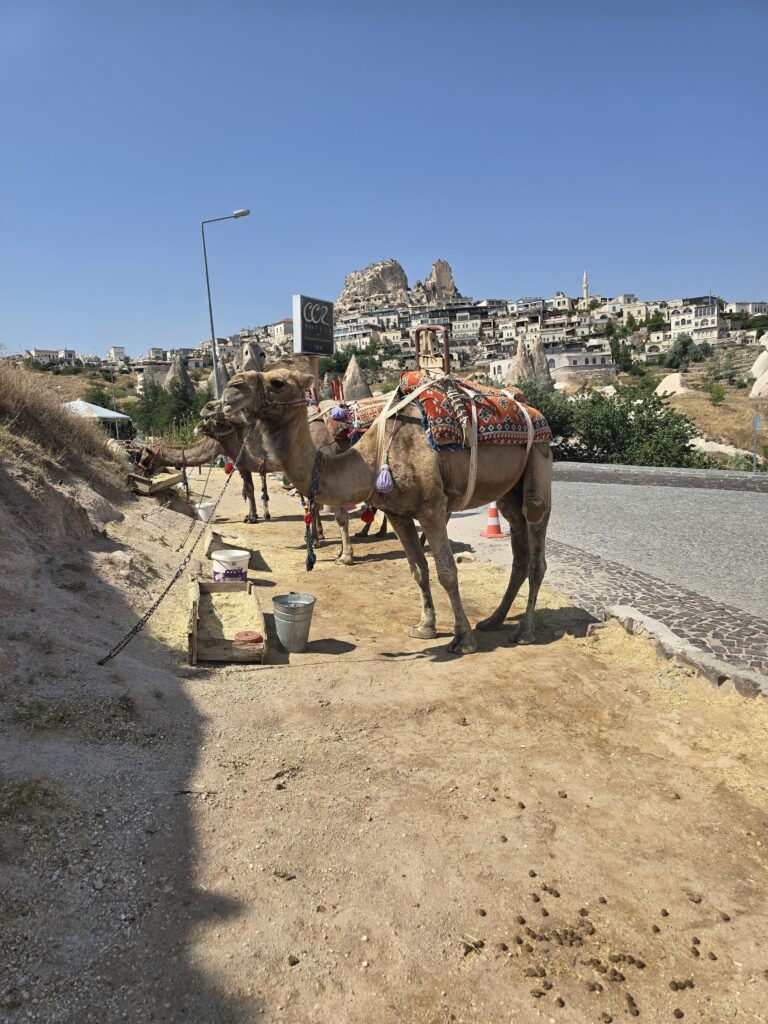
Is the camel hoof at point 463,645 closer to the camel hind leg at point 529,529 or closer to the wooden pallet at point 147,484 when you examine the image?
the camel hind leg at point 529,529

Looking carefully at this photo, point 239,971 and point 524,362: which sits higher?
point 524,362

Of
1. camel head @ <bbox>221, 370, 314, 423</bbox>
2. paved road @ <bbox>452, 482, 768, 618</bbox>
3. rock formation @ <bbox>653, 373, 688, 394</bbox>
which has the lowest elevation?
paved road @ <bbox>452, 482, 768, 618</bbox>

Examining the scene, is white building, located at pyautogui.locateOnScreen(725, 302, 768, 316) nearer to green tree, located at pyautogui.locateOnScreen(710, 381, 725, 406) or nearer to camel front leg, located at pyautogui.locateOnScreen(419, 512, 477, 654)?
green tree, located at pyautogui.locateOnScreen(710, 381, 725, 406)

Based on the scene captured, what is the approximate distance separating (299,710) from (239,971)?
2.58 metres

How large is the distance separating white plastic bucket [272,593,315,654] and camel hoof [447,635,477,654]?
1.57 meters

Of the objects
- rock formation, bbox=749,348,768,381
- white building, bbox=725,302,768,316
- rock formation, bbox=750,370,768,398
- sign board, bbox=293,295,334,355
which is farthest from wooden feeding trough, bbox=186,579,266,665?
white building, bbox=725,302,768,316

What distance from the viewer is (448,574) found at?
6734mm

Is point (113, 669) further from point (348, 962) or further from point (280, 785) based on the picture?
point (348, 962)

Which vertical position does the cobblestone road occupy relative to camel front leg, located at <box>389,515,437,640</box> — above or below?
below

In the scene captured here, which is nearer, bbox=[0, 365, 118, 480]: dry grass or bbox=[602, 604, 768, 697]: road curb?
bbox=[602, 604, 768, 697]: road curb

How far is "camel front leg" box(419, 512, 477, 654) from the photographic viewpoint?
6.62 metres

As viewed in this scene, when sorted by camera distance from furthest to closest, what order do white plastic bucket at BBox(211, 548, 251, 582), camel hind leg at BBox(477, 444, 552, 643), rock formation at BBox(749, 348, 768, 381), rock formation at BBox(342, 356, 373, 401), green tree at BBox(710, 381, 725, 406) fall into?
rock formation at BBox(749, 348, 768, 381)
green tree at BBox(710, 381, 725, 406)
rock formation at BBox(342, 356, 373, 401)
white plastic bucket at BBox(211, 548, 251, 582)
camel hind leg at BBox(477, 444, 552, 643)

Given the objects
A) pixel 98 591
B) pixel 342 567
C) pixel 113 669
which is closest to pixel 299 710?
pixel 113 669

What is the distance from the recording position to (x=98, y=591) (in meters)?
7.43
